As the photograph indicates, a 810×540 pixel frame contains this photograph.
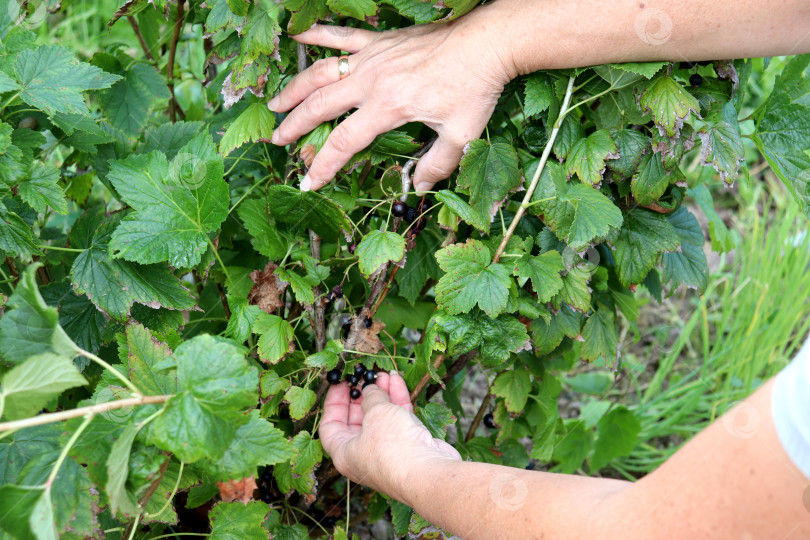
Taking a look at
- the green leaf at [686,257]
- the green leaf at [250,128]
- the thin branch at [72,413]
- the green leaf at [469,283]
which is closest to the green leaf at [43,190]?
the green leaf at [250,128]

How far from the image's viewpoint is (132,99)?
1544 mm

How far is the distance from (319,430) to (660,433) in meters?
1.58

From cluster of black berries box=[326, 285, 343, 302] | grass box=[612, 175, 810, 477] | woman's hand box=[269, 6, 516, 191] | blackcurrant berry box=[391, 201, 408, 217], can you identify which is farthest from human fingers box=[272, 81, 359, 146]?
grass box=[612, 175, 810, 477]

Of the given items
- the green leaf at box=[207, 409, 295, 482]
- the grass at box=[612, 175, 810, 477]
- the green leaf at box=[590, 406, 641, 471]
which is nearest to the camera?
the green leaf at box=[207, 409, 295, 482]

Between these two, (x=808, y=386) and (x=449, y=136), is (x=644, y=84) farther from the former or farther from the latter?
(x=808, y=386)

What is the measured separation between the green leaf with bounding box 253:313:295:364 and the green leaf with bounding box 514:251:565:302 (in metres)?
0.47

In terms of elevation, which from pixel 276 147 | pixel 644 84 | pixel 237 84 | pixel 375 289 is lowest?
pixel 375 289

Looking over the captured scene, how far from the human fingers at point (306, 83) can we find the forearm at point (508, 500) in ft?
2.56

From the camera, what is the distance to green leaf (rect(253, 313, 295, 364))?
121 cm

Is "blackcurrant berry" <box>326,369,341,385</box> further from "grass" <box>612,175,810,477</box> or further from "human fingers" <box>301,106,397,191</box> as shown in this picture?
"grass" <box>612,175,810,477</box>

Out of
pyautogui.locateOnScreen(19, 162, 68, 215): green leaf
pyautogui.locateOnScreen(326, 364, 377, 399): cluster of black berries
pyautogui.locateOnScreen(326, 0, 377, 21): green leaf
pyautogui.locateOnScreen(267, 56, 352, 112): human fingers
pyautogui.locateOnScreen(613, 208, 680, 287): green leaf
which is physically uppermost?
pyautogui.locateOnScreen(326, 0, 377, 21): green leaf

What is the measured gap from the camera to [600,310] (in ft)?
4.88

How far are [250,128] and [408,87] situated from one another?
336 mm

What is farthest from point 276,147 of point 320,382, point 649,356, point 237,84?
point 649,356
